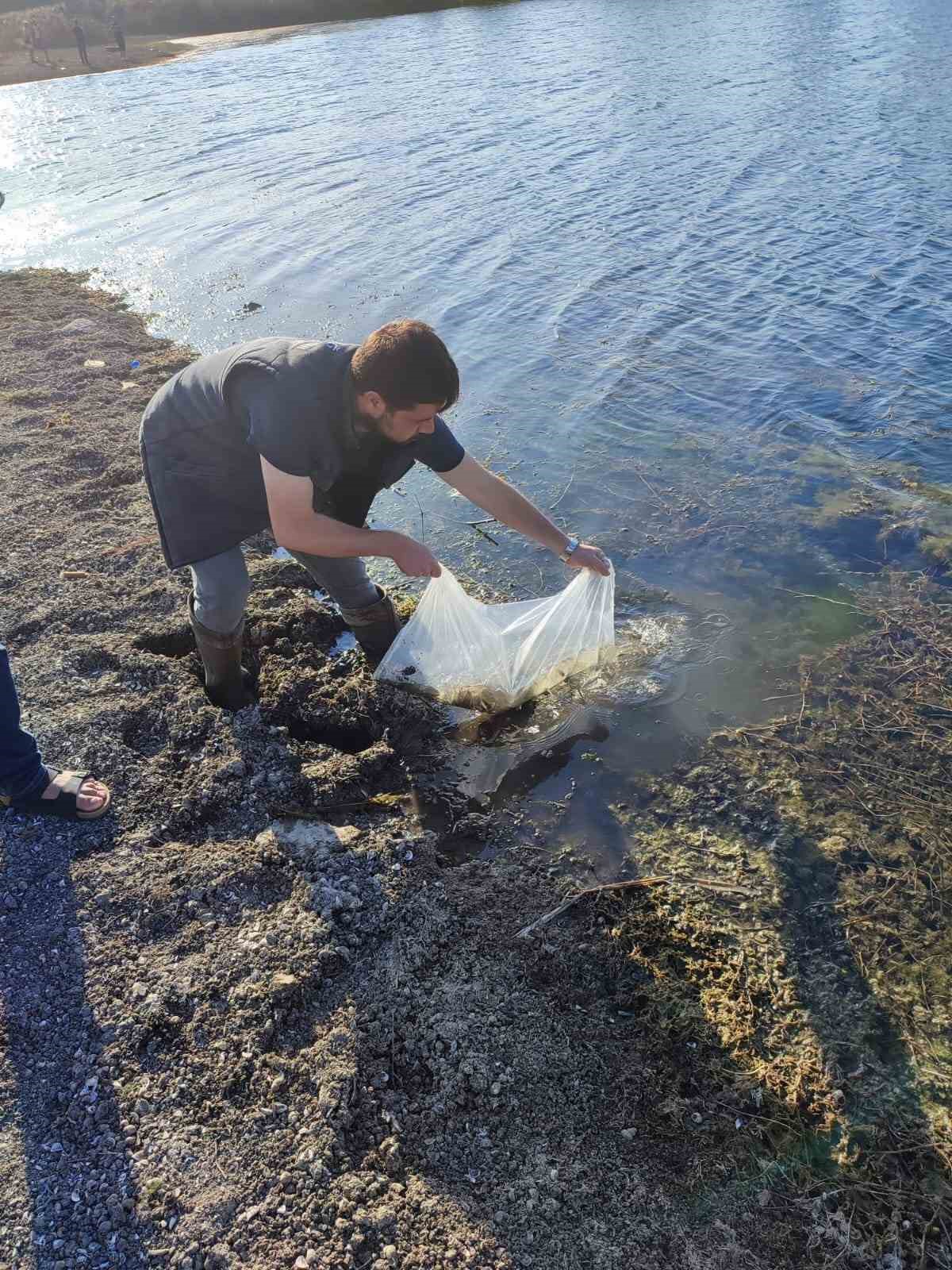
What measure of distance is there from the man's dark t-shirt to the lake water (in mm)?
1544

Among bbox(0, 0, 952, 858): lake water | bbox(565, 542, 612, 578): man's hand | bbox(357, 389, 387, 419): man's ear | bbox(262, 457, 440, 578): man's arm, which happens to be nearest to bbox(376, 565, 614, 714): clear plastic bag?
bbox(565, 542, 612, 578): man's hand

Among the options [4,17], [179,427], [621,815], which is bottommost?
[621,815]

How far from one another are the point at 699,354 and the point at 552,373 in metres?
1.28

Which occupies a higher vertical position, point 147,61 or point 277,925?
point 147,61

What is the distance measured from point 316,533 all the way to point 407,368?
66 cm

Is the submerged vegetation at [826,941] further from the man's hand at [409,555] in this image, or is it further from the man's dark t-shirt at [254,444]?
the man's dark t-shirt at [254,444]

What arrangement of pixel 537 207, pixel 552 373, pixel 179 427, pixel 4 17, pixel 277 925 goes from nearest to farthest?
1. pixel 277 925
2. pixel 179 427
3. pixel 552 373
4. pixel 537 207
5. pixel 4 17

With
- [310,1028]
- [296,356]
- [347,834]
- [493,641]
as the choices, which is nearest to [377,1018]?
[310,1028]

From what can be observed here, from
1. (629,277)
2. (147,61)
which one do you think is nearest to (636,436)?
(629,277)

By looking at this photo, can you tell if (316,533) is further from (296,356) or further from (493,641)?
(493,641)

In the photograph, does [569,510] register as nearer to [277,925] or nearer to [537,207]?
[277,925]

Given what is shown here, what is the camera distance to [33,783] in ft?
10.2

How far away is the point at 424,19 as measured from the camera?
Result: 30750 mm

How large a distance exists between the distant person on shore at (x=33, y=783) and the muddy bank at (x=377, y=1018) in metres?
0.07
